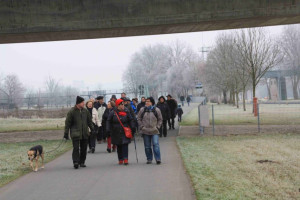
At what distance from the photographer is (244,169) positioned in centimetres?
1045

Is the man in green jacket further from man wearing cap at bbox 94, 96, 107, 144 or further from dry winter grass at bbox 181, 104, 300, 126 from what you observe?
dry winter grass at bbox 181, 104, 300, 126

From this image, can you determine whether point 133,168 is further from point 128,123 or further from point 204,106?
point 204,106

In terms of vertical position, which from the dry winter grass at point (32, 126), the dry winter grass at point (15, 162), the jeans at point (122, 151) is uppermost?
the jeans at point (122, 151)

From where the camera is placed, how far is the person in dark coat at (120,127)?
38.1ft

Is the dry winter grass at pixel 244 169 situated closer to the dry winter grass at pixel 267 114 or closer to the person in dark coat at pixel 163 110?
the dry winter grass at pixel 267 114

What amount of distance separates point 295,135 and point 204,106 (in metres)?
4.19

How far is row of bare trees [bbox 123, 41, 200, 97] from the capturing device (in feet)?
324

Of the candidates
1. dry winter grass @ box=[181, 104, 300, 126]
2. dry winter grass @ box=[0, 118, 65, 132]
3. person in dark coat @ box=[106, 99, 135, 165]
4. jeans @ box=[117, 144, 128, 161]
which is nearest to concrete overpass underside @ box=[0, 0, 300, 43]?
dry winter grass @ box=[181, 104, 300, 126]

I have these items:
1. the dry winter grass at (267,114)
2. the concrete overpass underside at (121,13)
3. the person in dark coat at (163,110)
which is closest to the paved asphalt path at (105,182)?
the person in dark coat at (163,110)

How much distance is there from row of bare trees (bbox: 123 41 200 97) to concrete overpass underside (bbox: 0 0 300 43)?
76318 millimetres

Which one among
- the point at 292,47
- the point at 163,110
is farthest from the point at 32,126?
the point at 292,47

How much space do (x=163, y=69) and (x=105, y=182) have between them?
94.5 meters

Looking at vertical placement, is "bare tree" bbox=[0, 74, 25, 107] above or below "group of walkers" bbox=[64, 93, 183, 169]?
above

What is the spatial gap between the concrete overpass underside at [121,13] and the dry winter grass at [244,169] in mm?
5749
